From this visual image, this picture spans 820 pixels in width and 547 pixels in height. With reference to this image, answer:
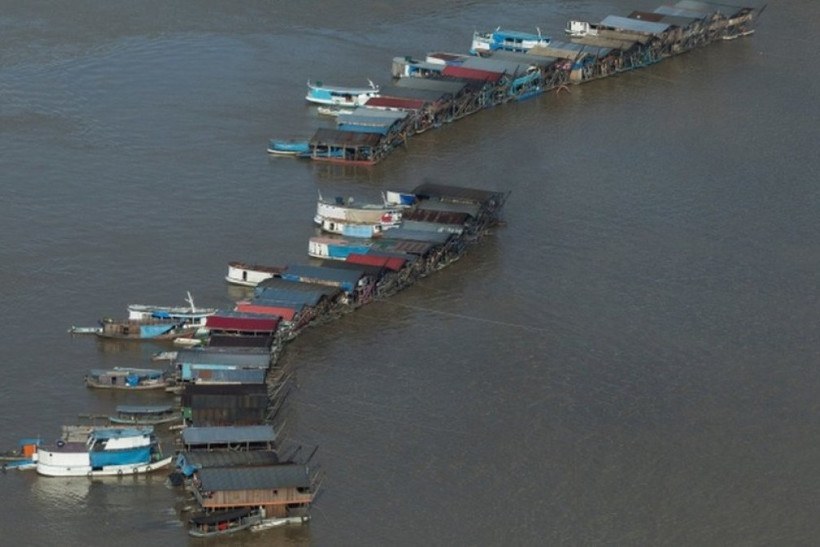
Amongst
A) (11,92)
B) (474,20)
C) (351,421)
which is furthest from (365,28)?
(351,421)

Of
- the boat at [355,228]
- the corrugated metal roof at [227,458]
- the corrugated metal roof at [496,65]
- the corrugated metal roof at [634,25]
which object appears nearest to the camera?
the corrugated metal roof at [227,458]

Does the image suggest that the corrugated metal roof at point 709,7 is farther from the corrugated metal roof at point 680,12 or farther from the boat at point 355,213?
the boat at point 355,213

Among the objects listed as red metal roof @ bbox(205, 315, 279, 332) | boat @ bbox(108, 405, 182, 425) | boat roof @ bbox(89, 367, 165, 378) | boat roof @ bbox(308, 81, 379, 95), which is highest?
boat roof @ bbox(308, 81, 379, 95)

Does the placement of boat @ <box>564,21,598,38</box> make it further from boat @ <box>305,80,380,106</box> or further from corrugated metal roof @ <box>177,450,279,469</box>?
corrugated metal roof @ <box>177,450,279,469</box>

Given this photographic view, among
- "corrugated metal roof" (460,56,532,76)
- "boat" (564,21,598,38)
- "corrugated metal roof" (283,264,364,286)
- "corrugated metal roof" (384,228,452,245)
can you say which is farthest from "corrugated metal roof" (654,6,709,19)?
"corrugated metal roof" (283,264,364,286)

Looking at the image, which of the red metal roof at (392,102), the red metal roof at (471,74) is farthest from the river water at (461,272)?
the red metal roof at (392,102)

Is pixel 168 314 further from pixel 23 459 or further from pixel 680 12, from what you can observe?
pixel 680 12

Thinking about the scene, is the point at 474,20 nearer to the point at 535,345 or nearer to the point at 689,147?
the point at 689,147
